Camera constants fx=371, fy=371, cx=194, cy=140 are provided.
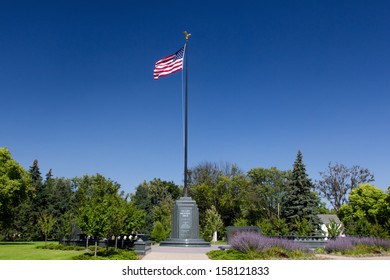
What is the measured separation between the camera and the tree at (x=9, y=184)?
3712 centimetres

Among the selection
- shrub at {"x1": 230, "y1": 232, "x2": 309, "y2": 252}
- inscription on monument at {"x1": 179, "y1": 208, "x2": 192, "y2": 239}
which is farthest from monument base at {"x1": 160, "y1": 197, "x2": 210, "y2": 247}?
shrub at {"x1": 230, "y1": 232, "x2": 309, "y2": 252}

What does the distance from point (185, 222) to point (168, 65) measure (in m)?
11.1

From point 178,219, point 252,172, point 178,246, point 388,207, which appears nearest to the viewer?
point 178,246

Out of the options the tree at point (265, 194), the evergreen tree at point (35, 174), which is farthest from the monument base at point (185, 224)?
the evergreen tree at point (35, 174)

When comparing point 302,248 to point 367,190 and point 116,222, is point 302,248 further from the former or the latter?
point 367,190

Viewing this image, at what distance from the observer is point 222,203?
5062 centimetres

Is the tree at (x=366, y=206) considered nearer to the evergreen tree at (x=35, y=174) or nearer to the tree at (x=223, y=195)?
the tree at (x=223, y=195)

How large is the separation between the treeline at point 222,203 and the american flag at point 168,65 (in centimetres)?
847

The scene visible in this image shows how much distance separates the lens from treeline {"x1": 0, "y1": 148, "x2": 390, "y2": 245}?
36.3 m

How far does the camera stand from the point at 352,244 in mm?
20578

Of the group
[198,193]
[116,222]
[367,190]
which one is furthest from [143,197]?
[116,222]

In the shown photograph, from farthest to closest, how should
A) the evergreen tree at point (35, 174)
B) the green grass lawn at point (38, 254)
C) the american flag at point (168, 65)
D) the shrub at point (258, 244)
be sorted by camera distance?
the evergreen tree at point (35, 174) → the american flag at point (168, 65) → the green grass lawn at point (38, 254) → the shrub at point (258, 244)

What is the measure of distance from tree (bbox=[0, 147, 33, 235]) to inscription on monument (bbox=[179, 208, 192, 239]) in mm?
20286
